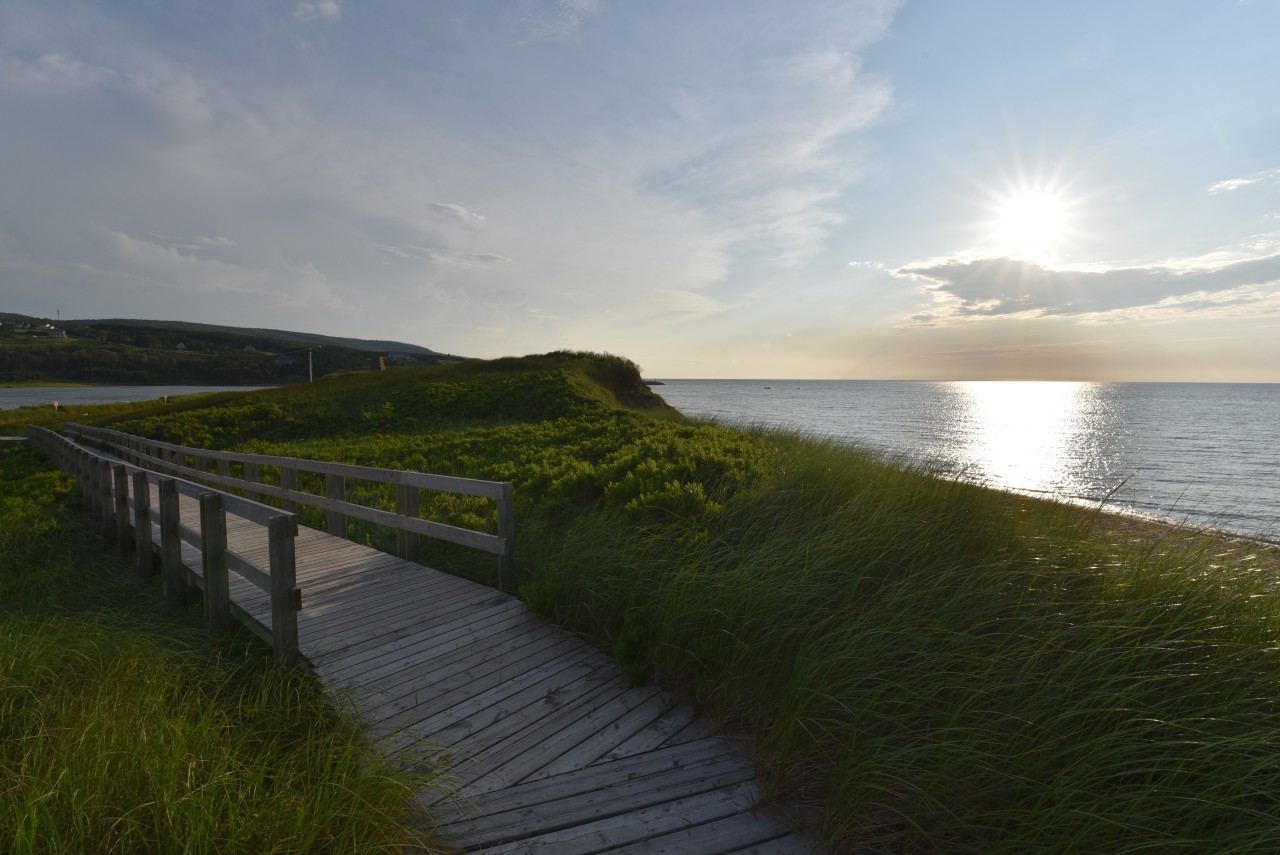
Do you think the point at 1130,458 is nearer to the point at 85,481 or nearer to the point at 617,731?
the point at 617,731

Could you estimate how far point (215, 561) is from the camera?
5.04 meters

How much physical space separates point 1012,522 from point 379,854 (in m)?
5.02

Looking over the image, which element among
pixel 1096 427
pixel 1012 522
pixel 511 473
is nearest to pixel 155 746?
pixel 1012 522

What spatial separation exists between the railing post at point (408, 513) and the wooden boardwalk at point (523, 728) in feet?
3.85

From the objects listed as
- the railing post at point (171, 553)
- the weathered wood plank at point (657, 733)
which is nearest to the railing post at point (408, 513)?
the railing post at point (171, 553)

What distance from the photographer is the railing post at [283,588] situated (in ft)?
14.1

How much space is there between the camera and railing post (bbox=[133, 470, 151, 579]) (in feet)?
23.1

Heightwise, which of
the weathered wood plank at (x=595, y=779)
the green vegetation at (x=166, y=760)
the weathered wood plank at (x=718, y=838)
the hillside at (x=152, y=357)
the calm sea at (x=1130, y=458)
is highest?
the hillside at (x=152, y=357)

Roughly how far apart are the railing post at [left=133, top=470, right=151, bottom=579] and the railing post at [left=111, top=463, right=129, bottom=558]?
1.11 metres

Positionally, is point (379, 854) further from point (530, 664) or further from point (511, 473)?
point (511, 473)

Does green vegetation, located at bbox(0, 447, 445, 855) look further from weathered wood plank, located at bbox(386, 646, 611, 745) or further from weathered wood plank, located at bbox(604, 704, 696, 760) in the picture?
weathered wood plank, located at bbox(604, 704, 696, 760)

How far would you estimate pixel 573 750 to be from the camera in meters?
3.39

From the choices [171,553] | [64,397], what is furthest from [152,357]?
[171,553]

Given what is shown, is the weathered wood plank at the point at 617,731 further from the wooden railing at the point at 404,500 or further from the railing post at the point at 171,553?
the railing post at the point at 171,553
